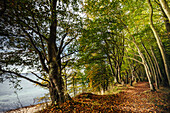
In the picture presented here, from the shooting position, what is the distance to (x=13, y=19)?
151 inches

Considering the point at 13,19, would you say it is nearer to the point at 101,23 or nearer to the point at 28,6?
the point at 28,6

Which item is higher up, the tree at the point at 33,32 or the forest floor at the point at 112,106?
the tree at the point at 33,32

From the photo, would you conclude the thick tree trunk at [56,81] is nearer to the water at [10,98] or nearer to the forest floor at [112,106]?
the forest floor at [112,106]

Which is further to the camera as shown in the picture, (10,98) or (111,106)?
(10,98)

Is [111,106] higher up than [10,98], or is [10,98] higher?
[111,106]

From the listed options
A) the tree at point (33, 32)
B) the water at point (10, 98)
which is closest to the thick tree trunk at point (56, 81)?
the tree at point (33, 32)

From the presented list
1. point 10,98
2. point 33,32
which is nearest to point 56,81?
point 33,32

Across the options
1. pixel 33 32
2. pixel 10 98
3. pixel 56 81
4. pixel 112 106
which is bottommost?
pixel 10 98

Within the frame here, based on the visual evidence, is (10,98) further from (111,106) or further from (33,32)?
(111,106)

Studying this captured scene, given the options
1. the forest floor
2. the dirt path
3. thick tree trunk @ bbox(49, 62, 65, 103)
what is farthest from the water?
the forest floor

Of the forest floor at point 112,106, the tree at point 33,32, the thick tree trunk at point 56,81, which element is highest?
the tree at point 33,32

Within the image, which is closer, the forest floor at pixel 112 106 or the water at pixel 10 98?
the forest floor at pixel 112 106

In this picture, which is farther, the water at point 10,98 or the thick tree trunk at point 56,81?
the thick tree trunk at point 56,81

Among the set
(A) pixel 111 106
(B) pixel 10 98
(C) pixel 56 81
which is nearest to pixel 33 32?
(C) pixel 56 81
